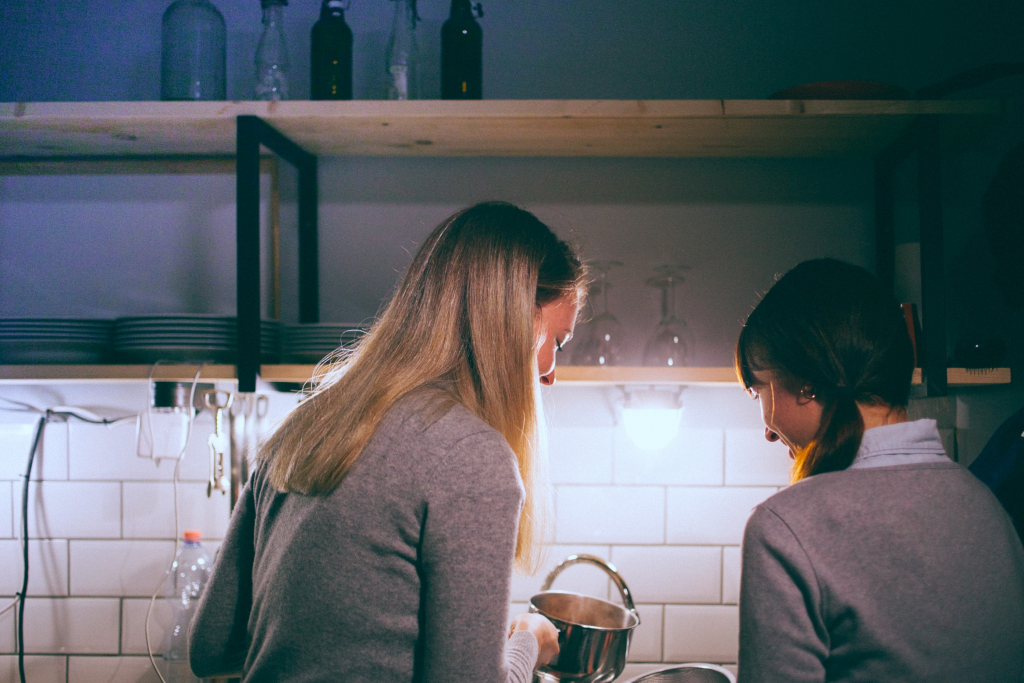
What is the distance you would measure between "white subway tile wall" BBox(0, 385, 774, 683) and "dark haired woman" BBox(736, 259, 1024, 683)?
2.57 ft

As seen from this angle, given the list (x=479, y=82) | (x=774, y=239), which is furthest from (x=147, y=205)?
(x=774, y=239)

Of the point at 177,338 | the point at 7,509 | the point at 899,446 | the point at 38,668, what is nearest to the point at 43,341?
the point at 177,338

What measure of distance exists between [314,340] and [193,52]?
2.49 ft

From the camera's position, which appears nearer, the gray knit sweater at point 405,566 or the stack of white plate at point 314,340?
the gray knit sweater at point 405,566

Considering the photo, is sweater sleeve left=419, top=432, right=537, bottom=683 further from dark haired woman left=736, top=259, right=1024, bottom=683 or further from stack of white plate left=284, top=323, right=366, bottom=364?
stack of white plate left=284, top=323, right=366, bottom=364

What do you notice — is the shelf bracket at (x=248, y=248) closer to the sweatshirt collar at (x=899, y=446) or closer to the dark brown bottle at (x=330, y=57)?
the dark brown bottle at (x=330, y=57)

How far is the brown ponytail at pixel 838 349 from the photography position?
788mm

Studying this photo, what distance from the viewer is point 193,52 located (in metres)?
1.42

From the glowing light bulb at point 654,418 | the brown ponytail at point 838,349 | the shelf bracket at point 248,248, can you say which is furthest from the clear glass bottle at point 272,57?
the brown ponytail at point 838,349

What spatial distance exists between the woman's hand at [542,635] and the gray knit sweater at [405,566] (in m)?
0.33

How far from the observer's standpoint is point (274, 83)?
4.69 feet

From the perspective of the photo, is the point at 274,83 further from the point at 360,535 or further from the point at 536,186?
the point at 360,535

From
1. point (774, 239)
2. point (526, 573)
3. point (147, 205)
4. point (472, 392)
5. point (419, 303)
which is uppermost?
point (147, 205)

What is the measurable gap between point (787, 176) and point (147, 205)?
1646 mm
